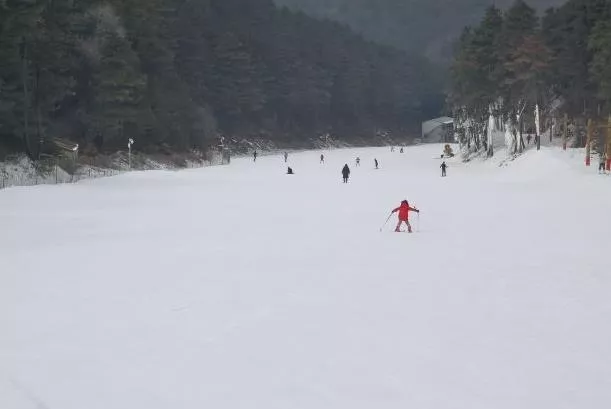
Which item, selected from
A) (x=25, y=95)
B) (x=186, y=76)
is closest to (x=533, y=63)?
(x=25, y=95)

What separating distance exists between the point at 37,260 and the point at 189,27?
7710cm

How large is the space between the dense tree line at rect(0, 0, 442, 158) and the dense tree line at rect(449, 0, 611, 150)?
90.6 feet

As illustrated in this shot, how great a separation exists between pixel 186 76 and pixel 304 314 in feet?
258

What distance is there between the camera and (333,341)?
25.3 ft

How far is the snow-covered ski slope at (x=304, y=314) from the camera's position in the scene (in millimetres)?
6289

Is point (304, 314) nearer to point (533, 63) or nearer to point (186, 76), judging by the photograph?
point (533, 63)

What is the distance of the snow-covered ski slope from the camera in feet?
20.6

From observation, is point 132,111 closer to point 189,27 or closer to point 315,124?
point 189,27

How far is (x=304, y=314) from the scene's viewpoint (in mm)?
8883

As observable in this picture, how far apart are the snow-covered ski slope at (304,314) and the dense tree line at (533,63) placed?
31.5 metres

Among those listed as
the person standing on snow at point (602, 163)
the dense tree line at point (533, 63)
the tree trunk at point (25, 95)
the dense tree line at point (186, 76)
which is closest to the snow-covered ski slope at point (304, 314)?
the person standing on snow at point (602, 163)

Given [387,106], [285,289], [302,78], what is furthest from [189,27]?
[285,289]

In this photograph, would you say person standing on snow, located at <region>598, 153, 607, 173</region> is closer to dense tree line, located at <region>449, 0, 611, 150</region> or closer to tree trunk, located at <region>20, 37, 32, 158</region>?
dense tree line, located at <region>449, 0, 611, 150</region>

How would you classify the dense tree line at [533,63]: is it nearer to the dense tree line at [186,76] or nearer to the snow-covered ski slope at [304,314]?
the dense tree line at [186,76]
